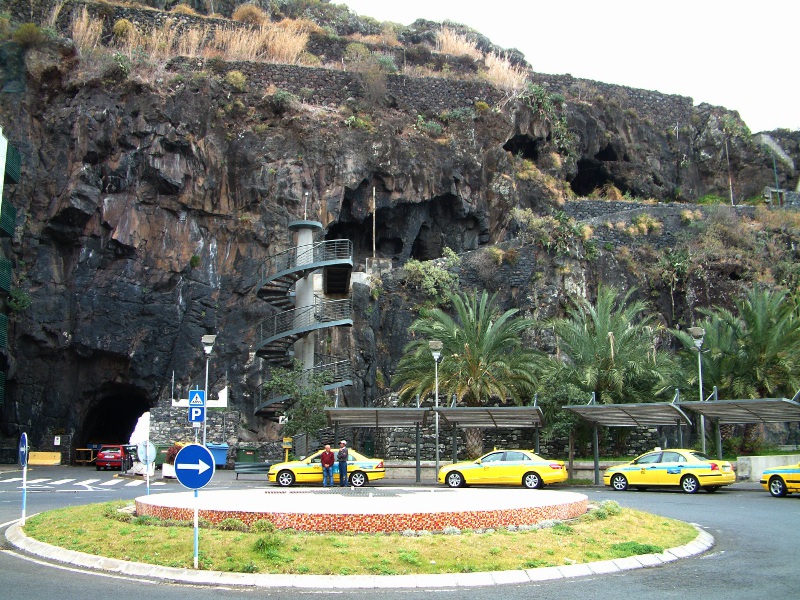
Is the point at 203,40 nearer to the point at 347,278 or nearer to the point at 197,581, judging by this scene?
the point at 347,278

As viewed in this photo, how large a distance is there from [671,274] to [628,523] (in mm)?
31892

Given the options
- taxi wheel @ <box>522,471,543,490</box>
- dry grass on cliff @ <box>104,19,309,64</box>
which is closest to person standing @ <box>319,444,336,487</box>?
taxi wheel @ <box>522,471,543,490</box>

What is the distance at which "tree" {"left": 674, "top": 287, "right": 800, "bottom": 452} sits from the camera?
→ 29.3 meters

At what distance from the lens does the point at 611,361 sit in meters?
30.9

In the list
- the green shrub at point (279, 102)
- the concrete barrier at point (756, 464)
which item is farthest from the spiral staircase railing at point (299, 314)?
the concrete barrier at point (756, 464)

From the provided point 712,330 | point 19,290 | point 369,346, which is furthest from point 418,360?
point 19,290

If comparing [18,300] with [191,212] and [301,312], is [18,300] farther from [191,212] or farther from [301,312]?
[301,312]

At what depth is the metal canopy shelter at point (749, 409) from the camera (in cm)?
2267

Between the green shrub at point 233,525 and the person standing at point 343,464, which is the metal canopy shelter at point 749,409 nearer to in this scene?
the person standing at point 343,464

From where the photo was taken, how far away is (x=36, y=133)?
4344cm

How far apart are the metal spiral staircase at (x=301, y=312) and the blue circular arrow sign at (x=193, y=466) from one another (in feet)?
69.8

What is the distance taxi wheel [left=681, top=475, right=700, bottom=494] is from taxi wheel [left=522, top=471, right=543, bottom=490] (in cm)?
373

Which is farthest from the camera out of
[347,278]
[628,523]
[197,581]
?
[347,278]

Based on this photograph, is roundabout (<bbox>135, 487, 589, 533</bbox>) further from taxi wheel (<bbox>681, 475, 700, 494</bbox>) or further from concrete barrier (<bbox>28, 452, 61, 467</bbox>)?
concrete barrier (<bbox>28, 452, 61, 467</bbox>)
